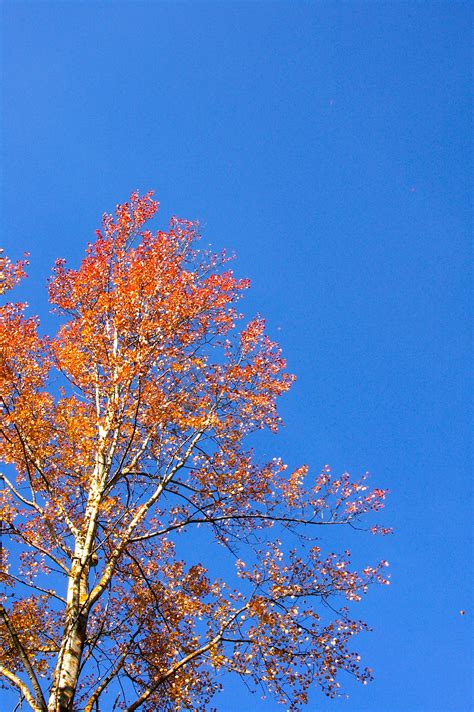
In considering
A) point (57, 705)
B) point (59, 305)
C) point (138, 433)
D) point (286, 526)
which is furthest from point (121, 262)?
point (57, 705)

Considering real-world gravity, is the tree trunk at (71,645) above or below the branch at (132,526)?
below

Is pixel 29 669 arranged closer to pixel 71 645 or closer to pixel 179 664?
pixel 71 645

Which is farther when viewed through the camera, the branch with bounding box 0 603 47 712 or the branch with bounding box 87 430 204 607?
the branch with bounding box 87 430 204 607

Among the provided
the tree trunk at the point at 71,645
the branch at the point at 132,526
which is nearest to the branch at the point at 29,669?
the tree trunk at the point at 71,645

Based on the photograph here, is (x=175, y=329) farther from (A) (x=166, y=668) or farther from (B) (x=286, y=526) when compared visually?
(A) (x=166, y=668)

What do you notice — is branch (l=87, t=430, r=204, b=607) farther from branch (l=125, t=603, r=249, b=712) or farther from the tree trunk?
branch (l=125, t=603, r=249, b=712)

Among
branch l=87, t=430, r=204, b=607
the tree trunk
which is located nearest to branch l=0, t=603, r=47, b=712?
the tree trunk

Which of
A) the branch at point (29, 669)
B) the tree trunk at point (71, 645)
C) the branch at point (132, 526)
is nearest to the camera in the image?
the branch at point (29, 669)

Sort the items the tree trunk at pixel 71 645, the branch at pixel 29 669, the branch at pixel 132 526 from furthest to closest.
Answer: the branch at pixel 132 526 → the tree trunk at pixel 71 645 → the branch at pixel 29 669

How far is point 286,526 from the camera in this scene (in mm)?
9508

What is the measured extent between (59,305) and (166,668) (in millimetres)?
7579

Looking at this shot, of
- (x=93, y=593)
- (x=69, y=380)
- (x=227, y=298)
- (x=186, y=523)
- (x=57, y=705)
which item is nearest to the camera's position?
(x=57, y=705)

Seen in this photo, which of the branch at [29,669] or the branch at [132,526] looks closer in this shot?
the branch at [29,669]

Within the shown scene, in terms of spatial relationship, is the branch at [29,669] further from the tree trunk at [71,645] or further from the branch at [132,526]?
the branch at [132,526]
